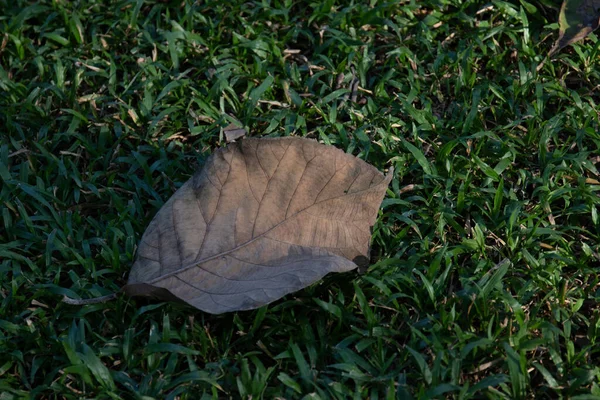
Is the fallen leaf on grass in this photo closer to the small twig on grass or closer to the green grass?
the green grass

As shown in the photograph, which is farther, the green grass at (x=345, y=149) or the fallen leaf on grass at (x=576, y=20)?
the fallen leaf on grass at (x=576, y=20)

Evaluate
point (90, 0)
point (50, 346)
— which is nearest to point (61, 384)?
point (50, 346)

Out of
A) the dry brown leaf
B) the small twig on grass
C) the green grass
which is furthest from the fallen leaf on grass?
the small twig on grass

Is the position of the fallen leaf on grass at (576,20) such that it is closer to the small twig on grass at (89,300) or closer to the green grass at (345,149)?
the green grass at (345,149)

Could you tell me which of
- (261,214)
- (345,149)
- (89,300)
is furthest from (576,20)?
(89,300)

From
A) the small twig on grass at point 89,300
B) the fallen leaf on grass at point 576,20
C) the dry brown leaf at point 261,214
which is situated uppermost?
the fallen leaf on grass at point 576,20

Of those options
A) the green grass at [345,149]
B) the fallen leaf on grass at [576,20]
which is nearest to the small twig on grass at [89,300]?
the green grass at [345,149]
